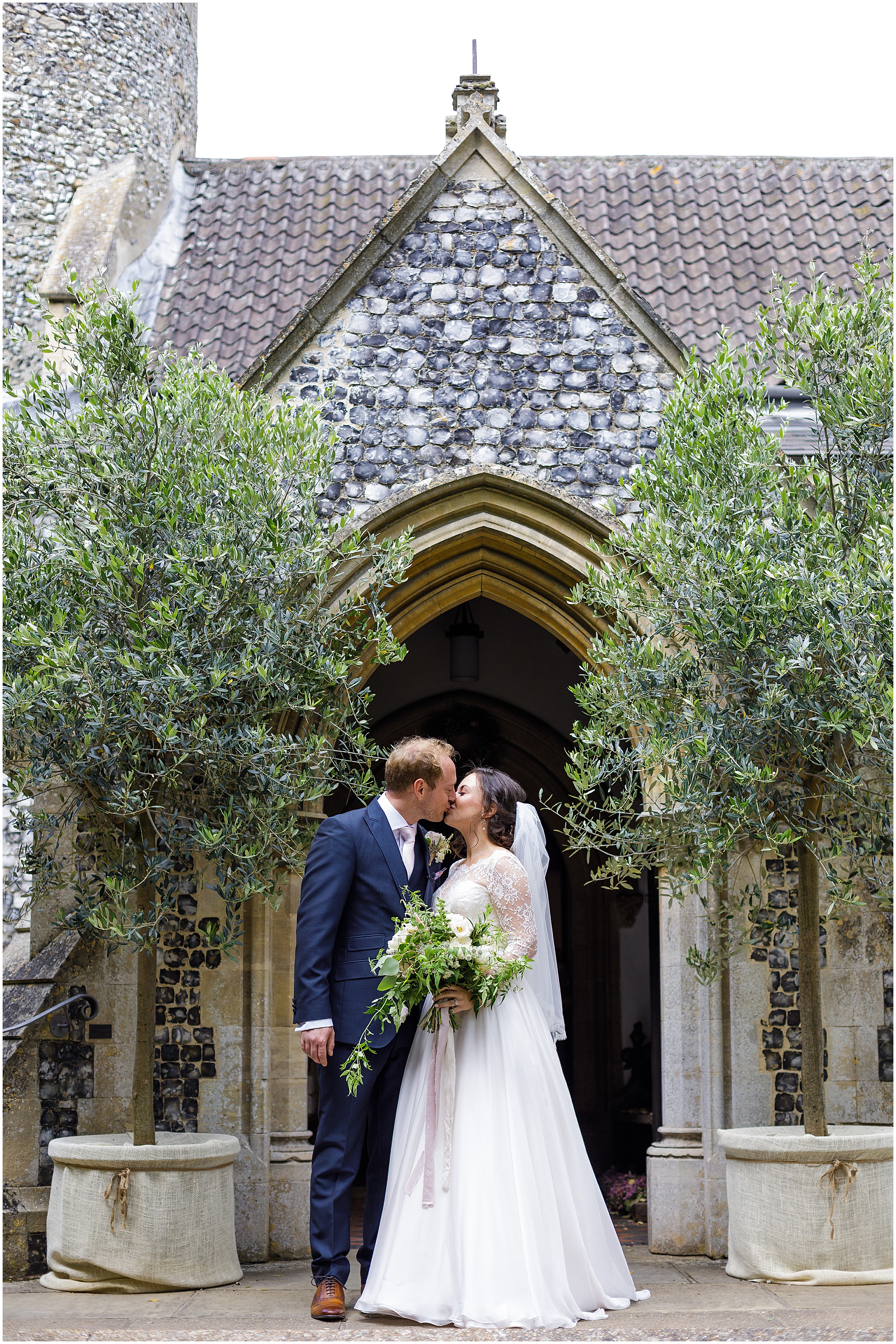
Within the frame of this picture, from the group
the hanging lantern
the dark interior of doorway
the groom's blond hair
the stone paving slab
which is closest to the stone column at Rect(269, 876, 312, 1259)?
the stone paving slab

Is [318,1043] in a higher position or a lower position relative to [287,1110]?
higher

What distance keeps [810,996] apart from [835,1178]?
0.70 metres

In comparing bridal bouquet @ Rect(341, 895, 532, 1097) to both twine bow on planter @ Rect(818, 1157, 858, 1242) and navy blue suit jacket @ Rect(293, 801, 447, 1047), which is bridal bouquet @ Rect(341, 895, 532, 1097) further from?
twine bow on planter @ Rect(818, 1157, 858, 1242)

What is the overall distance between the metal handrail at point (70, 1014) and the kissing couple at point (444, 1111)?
1850 millimetres

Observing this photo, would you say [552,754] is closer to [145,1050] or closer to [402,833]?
[145,1050]

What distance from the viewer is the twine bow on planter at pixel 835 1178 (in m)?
4.87

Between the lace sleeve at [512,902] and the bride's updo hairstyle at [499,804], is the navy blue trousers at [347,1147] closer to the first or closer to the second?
the lace sleeve at [512,902]

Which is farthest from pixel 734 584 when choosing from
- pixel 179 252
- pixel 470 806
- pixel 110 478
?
pixel 179 252

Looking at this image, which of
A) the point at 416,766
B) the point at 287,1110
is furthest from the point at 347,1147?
the point at 287,1110

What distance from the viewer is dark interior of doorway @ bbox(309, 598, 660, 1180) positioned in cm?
989

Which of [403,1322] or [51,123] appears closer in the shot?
[403,1322]

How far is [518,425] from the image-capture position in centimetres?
645

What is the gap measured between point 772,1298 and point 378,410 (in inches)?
174

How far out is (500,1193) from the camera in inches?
163
